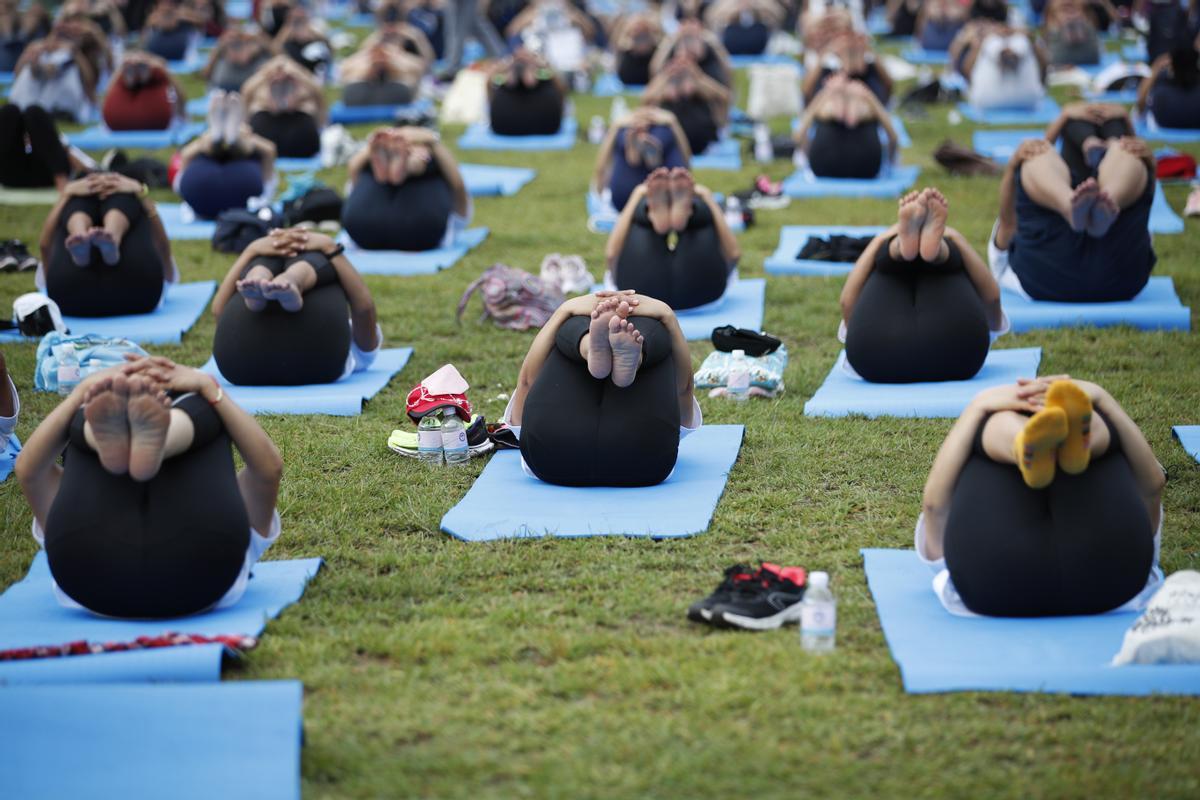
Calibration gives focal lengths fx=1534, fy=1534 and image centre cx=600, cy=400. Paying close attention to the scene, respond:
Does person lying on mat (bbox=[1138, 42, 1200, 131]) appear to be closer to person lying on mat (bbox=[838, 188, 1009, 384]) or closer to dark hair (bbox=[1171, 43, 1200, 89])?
dark hair (bbox=[1171, 43, 1200, 89])

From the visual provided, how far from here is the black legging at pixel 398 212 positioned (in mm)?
10484

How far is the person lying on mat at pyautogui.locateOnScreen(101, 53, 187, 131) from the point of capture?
1538 centimetres

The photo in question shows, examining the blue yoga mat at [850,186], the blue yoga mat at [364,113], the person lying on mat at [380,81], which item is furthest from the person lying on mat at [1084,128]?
the person lying on mat at [380,81]

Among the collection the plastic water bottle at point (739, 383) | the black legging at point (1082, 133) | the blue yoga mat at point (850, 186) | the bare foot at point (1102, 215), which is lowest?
the blue yoga mat at point (850, 186)

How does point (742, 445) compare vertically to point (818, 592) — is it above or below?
→ below

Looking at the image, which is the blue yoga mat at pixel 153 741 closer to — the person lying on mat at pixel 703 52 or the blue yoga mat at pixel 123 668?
the blue yoga mat at pixel 123 668

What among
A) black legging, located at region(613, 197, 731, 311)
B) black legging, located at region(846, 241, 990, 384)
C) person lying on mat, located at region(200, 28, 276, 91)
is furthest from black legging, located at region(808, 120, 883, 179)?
person lying on mat, located at region(200, 28, 276, 91)

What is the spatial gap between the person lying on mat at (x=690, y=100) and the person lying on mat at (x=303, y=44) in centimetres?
574

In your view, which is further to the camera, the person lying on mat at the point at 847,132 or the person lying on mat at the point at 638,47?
the person lying on mat at the point at 638,47

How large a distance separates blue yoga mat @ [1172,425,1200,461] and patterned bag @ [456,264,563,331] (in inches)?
143

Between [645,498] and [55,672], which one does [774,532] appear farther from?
[55,672]

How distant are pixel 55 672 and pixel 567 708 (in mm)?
1467

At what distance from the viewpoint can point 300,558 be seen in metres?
5.60

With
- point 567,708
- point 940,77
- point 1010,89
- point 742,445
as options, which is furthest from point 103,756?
point 940,77
